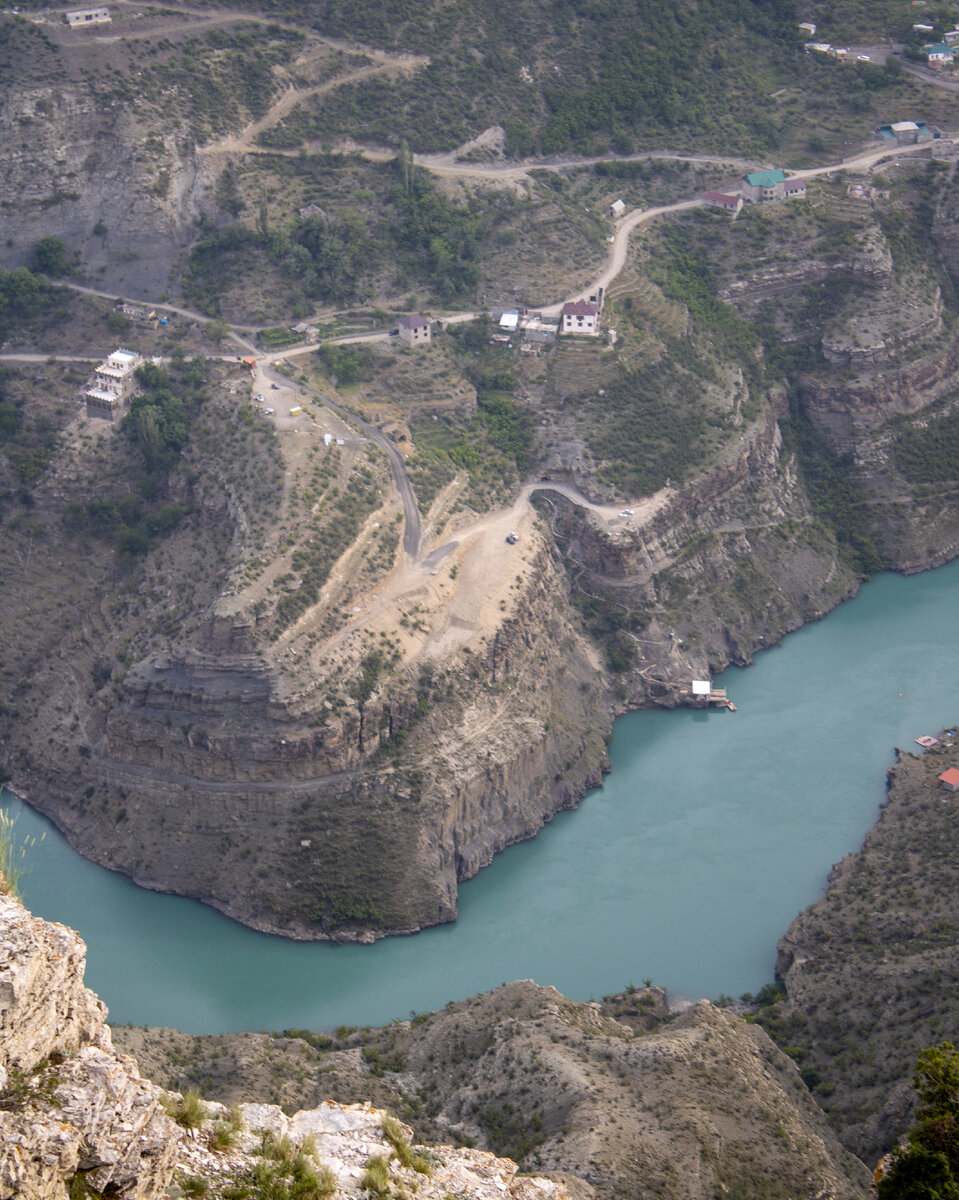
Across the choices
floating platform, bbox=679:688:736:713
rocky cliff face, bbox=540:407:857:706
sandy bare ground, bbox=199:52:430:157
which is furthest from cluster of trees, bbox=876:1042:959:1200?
sandy bare ground, bbox=199:52:430:157

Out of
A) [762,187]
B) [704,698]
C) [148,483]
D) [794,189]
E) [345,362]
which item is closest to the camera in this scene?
[148,483]

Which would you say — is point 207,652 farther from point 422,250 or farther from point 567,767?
point 422,250

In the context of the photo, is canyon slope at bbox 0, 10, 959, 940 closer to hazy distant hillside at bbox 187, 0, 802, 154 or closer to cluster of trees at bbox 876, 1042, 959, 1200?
hazy distant hillside at bbox 187, 0, 802, 154

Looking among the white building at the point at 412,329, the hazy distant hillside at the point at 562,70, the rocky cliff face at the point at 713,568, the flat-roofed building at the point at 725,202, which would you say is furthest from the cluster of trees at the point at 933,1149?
the hazy distant hillside at the point at 562,70

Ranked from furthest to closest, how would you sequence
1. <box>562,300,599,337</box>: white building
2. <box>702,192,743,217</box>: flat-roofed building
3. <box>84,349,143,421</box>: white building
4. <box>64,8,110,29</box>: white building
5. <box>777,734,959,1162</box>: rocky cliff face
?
<box>702,192,743,217</box>: flat-roofed building → <box>64,8,110,29</box>: white building → <box>562,300,599,337</box>: white building → <box>84,349,143,421</box>: white building → <box>777,734,959,1162</box>: rocky cliff face

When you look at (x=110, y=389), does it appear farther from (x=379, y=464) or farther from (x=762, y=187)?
(x=762, y=187)

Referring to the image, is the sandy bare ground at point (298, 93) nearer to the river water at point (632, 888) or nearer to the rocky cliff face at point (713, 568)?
the rocky cliff face at point (713, 568)

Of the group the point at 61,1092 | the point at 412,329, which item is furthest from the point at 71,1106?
the point at 412,329
